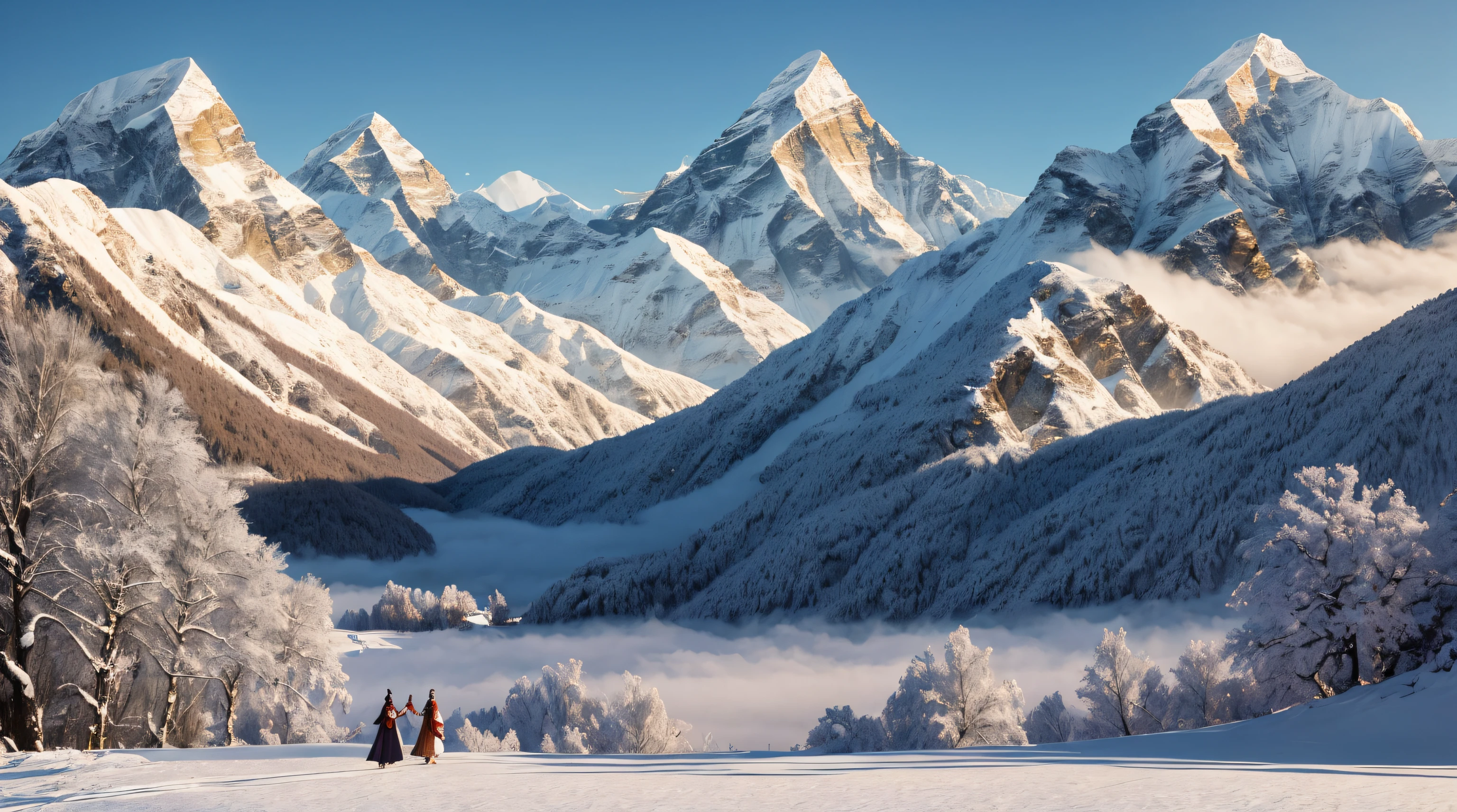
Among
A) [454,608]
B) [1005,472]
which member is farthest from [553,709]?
[454,608]

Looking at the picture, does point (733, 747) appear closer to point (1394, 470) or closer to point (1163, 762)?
point (1394, 470)

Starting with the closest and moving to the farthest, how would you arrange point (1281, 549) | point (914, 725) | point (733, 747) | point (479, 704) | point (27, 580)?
1. point (27, 580)
2. point (1281, 549)
3. point (914, 725)
4. point (733, 747)
5. point (479, 704)

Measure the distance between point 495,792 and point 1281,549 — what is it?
31.0m

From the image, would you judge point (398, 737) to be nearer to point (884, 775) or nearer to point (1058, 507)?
point (884, 775)

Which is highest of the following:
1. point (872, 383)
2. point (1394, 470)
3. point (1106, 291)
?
point (1106, 291)

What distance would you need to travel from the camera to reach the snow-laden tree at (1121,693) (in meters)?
59.8

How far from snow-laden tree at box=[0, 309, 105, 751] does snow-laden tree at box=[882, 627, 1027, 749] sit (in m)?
45.8

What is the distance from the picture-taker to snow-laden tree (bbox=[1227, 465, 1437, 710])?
3484 cm

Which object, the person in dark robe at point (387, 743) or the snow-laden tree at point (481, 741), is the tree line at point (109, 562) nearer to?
the person in dark robe at point (387, 743)

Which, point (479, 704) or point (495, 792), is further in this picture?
point (479, 704)

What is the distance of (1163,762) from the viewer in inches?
1035

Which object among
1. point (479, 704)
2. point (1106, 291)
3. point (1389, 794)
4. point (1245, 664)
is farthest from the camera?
point (1106, 291)

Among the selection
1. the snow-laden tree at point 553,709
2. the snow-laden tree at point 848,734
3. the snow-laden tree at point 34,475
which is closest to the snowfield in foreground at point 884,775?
the snow-laden tree at point 34,475

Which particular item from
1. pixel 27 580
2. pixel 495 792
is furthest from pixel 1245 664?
pixel 27 580
